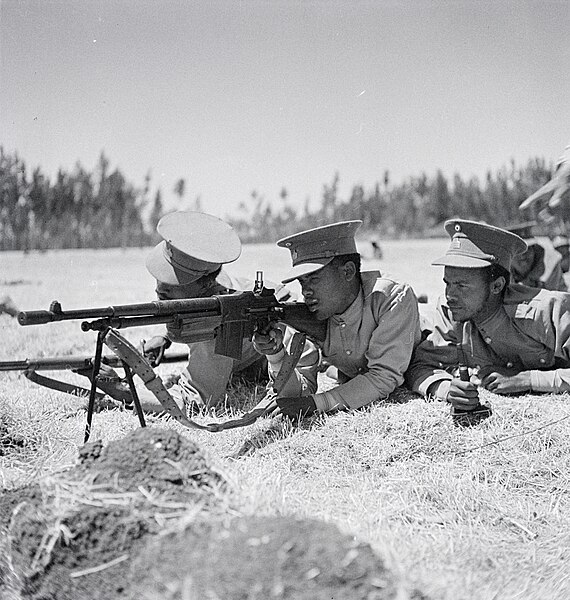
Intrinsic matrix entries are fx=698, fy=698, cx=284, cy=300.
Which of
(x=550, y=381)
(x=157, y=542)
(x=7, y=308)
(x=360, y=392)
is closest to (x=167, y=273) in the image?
(x=360, y=392)

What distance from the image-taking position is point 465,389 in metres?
4.89

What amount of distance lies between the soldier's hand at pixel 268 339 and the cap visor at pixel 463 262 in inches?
57.1

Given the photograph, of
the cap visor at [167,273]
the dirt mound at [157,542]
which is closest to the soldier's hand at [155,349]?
the cap visor at [167,273]

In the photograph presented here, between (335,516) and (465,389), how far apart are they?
1924mm

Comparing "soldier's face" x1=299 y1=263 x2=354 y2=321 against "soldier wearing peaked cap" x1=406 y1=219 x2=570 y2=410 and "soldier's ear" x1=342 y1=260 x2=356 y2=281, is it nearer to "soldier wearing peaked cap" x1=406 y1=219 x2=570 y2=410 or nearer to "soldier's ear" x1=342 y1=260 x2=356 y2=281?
"soldier's ear" x1=342 y1=260 x2=356 y2=281

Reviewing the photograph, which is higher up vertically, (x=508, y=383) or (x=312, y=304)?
(x=312, y=304)

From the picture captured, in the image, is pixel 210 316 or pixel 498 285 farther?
pixel 498 285

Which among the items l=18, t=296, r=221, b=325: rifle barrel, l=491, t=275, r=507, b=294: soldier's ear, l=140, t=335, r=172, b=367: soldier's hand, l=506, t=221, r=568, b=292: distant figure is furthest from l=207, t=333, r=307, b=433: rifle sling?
l=506, t=221, r=568, b=292: distant figure

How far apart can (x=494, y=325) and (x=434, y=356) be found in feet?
1.87

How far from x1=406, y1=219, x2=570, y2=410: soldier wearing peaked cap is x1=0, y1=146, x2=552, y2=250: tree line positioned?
16729mm

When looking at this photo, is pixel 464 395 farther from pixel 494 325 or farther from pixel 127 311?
pixel 127 311

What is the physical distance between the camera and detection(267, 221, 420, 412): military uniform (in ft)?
18.0

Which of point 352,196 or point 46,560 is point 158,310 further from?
point 352,196

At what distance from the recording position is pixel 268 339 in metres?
5.06
